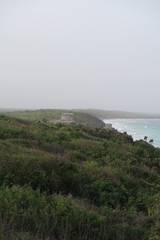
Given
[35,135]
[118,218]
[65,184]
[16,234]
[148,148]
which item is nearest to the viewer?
[16,234]

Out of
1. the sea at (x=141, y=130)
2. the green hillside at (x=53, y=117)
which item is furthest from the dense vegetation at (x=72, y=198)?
the sea at (x=141, y=130)

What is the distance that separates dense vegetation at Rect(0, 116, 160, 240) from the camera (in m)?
5.66

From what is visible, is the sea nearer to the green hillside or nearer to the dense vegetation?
the green hillside

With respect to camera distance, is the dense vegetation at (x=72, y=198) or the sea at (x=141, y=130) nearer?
the dense vegetation at (x=72, y=198)

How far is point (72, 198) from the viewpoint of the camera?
7582 millimetres

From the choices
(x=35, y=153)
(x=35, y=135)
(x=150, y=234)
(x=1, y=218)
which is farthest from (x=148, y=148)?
(x=1, y=218)

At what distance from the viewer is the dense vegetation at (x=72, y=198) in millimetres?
5656

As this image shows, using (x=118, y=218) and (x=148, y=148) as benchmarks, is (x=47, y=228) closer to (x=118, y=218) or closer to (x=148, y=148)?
(x=118, y=218)

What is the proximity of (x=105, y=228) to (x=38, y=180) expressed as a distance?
331 cm

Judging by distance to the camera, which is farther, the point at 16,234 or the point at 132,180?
the point at 132,180

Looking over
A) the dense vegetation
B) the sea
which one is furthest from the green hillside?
Answer: the dense vegetation

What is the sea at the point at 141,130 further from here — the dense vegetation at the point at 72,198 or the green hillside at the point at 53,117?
the dense vegetation at the point at 72,198

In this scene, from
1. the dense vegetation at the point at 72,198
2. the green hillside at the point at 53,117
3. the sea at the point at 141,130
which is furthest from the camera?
the sea at the point at 141,130

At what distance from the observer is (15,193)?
263 inches
